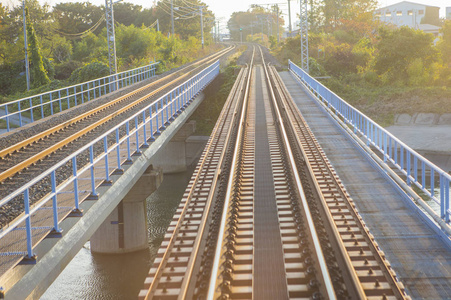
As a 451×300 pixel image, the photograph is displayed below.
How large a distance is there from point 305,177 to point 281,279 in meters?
5.26

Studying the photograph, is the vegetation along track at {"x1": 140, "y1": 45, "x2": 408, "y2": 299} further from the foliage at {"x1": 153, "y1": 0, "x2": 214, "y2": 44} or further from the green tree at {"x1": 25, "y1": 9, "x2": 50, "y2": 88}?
the foliage at {"x1": 153, "y1": 0, "x2": 214, "y2": 44}

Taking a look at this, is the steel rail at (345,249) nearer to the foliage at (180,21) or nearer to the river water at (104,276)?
the river water at (104,276)

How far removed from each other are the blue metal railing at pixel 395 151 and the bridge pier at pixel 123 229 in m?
6.84

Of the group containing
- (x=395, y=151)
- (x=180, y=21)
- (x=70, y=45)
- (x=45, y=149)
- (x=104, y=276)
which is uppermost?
(x=180, y=21)

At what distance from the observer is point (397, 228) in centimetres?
955

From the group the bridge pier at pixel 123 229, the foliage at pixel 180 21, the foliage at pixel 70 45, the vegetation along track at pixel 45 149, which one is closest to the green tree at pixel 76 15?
the foliage at pixel 70 45

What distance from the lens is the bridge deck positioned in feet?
24.7

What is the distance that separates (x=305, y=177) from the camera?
12078mm

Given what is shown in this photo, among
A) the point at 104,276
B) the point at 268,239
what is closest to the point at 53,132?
the point at 104,276

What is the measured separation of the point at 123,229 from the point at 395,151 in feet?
30.4

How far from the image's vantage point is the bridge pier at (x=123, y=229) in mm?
16859

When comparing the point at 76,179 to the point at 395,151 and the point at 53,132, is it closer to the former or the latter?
the point at 395,151

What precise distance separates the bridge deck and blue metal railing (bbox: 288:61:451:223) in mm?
511

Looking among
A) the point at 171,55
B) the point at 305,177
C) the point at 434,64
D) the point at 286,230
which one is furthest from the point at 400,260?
the point at 171,55
